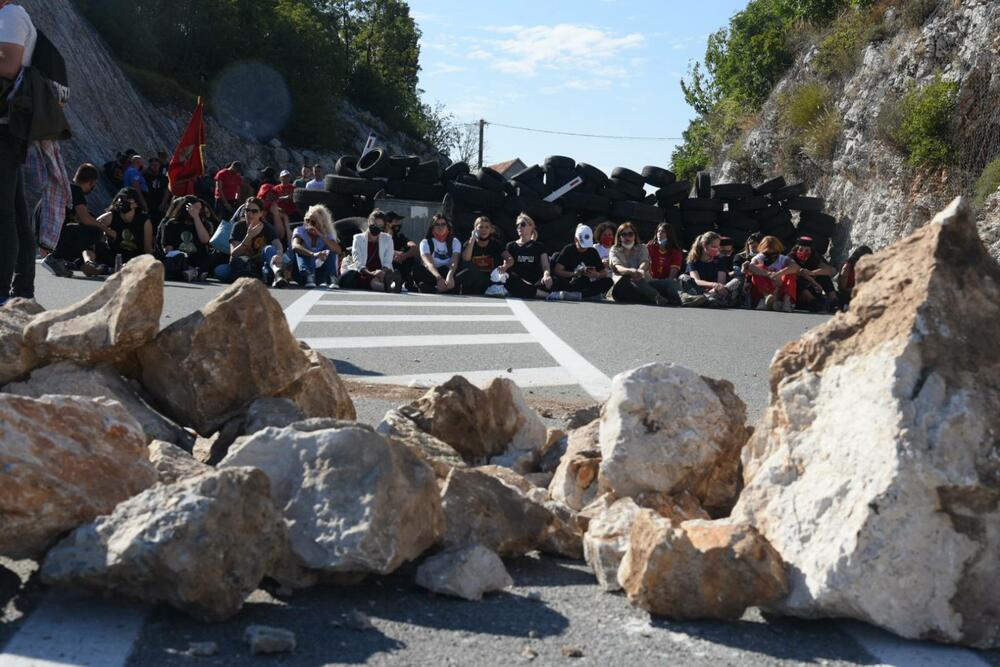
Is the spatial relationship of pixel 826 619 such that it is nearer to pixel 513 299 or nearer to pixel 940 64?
pixel 513 299

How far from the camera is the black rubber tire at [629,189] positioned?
2452cm

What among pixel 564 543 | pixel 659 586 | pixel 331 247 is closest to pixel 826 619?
pixel 659 586

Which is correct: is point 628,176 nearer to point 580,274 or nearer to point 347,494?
point 580,274

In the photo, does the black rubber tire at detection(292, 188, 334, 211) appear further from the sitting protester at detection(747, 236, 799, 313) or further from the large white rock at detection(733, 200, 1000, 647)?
the large white rock at detection(733, 200, 1000, 647)

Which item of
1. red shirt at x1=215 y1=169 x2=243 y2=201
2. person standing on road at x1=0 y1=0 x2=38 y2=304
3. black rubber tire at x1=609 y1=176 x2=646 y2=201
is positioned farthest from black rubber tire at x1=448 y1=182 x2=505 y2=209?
person standing on road at x1=0 y1=0 x2=38 y2=304

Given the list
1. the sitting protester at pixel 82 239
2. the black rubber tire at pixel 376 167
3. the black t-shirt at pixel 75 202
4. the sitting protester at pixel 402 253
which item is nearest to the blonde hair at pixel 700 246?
the sitting protester at pixel 402 253

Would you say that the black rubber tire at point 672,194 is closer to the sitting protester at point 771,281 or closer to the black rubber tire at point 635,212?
the black rubber tire at point 635,212

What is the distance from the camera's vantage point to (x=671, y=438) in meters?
3.70

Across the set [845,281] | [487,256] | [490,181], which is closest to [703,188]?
[490,181]

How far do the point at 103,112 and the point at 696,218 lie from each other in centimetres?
2168

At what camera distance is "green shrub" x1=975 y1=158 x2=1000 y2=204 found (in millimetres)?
24406

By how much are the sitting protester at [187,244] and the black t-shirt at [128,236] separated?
0.88ft

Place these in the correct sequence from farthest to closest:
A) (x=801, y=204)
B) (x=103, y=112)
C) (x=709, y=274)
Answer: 1. (x=103, y=112)
2. (x=801, y=204)
3. (x=709, y=274)

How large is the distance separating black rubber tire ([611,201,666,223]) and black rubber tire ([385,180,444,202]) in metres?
3.67
